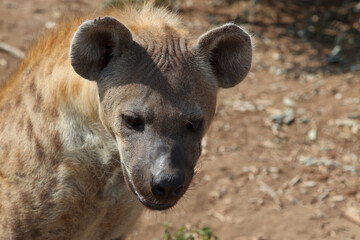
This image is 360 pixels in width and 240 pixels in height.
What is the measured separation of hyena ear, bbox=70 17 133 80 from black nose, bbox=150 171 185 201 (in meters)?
0.51

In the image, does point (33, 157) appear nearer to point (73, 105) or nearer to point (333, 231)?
point (73, 105)

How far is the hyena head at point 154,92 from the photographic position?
2086mm

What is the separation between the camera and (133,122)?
215 cm

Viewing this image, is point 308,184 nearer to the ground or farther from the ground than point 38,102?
nearer to the ground

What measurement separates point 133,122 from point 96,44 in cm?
35

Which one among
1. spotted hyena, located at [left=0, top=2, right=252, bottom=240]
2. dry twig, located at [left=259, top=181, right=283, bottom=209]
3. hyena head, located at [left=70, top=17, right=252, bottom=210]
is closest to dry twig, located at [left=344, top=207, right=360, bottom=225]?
dry twig, located at [left=259, top=181, right=283, bottom=209]

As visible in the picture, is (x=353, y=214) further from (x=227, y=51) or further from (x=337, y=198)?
(x=227, y=51)

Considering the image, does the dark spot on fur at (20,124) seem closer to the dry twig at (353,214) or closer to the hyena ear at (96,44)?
the hyena ear at (96,44)

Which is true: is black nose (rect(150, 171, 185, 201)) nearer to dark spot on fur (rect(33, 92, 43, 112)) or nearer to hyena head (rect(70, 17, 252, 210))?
hyena head (rect(70, 17, 252, 210))

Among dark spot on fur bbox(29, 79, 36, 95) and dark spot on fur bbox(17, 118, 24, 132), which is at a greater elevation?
dark spot on fur bbox(29, 79, 36, 95)

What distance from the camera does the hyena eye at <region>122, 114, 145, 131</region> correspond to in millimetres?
2133

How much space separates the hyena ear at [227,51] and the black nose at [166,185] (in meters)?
0.56

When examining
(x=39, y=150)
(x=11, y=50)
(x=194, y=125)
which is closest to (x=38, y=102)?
(x=39, y=150)

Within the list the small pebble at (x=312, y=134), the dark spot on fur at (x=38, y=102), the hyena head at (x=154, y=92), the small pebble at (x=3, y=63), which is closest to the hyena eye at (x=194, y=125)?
the hyena head at (x=154, y=92)
